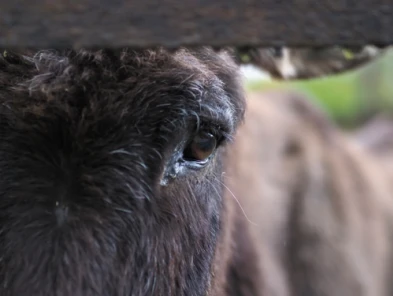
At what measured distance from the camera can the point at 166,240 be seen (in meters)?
1.82

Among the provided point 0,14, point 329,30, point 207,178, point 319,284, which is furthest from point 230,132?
point 319,284

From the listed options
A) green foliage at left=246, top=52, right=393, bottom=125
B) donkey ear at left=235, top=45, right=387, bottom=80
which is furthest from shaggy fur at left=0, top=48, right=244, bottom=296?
green foliage at left=246, top=52, right=393, bottom=125

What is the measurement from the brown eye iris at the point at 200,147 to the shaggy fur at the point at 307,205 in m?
1.79

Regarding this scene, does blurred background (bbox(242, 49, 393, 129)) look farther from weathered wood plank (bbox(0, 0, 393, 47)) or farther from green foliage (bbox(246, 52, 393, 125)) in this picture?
weathered wood plank (bbox(0, 0, 393, 47))

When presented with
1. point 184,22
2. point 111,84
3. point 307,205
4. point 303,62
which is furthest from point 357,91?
point 184,22

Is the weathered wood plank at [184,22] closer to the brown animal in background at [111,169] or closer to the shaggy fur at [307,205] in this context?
the brown animal in background at [111,169]

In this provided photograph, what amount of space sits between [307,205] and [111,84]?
10.2 feet

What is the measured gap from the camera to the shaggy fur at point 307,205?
13.9 feet

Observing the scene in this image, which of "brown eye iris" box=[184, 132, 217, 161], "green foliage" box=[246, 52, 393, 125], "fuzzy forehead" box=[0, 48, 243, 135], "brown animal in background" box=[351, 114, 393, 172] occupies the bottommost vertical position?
"green foliage" box=[246, 52, 393, 125]

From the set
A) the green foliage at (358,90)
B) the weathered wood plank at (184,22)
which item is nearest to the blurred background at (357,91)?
the green foliage at (358,90)

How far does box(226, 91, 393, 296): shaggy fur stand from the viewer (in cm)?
422

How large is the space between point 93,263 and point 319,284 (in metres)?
3.00

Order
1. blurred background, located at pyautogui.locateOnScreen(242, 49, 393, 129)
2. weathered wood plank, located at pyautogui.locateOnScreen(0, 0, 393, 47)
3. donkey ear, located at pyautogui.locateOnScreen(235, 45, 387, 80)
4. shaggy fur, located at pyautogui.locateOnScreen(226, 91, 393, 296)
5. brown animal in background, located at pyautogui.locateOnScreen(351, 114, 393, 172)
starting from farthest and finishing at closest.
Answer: blurred background, located at pyautogui.locateOnScreen(242, 49, 393, 129) → brown animal in background, located at pyautogui.locateOnScreen(351, 114, 393, 172) → shaggy fur, located at pyautogui.locateOnScreen(226, 91, 393, 296) → donkey ear, located at pyautogui.locateOnScreen(235, 45, 387, 80) → weathered wood plank, located at pyautogui.locateOnScreen(0, 0, 393, 47)

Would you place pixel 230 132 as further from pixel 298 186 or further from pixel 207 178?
pixel 298 186
